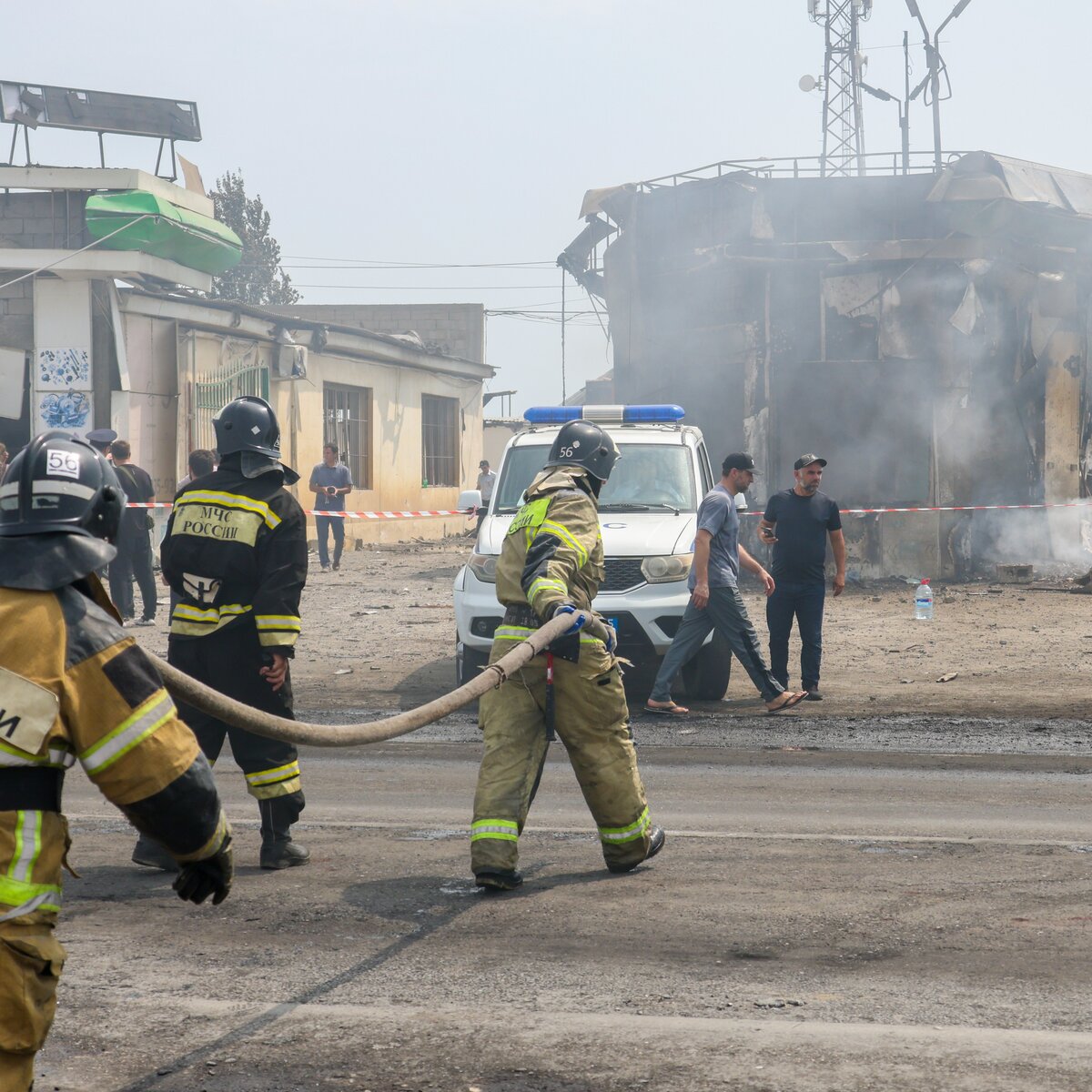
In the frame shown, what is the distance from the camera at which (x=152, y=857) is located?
229 inches

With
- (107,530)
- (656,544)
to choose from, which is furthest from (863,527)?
(107,530)

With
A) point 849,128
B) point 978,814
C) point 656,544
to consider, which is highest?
point 849,128

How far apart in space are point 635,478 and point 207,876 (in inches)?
344

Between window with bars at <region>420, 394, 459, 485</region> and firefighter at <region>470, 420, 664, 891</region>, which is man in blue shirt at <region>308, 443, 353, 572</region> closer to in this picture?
window with bars at <region>420, 394, 459, 485</region>

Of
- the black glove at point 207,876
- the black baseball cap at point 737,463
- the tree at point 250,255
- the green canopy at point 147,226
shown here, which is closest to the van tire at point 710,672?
the black baseball cap at point 737,463

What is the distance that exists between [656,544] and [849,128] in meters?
25.9

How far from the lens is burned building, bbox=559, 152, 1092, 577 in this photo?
64.3 feet

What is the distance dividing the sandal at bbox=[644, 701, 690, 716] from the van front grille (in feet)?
2.90

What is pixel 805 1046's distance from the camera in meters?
3.80

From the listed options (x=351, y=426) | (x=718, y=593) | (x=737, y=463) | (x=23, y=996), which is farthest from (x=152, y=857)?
(x=351, y=426)

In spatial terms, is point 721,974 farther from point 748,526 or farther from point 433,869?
point 748,526

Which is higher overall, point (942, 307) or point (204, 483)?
point (942, 307)

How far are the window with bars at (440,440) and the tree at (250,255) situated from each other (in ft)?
116

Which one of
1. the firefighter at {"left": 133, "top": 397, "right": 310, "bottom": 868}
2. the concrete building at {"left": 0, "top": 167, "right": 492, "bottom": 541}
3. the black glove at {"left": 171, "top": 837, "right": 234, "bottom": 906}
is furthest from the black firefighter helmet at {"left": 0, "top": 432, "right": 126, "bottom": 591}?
the concrete building at {"left": 0, "top": 167, "right": 492, "bottom": 541}
